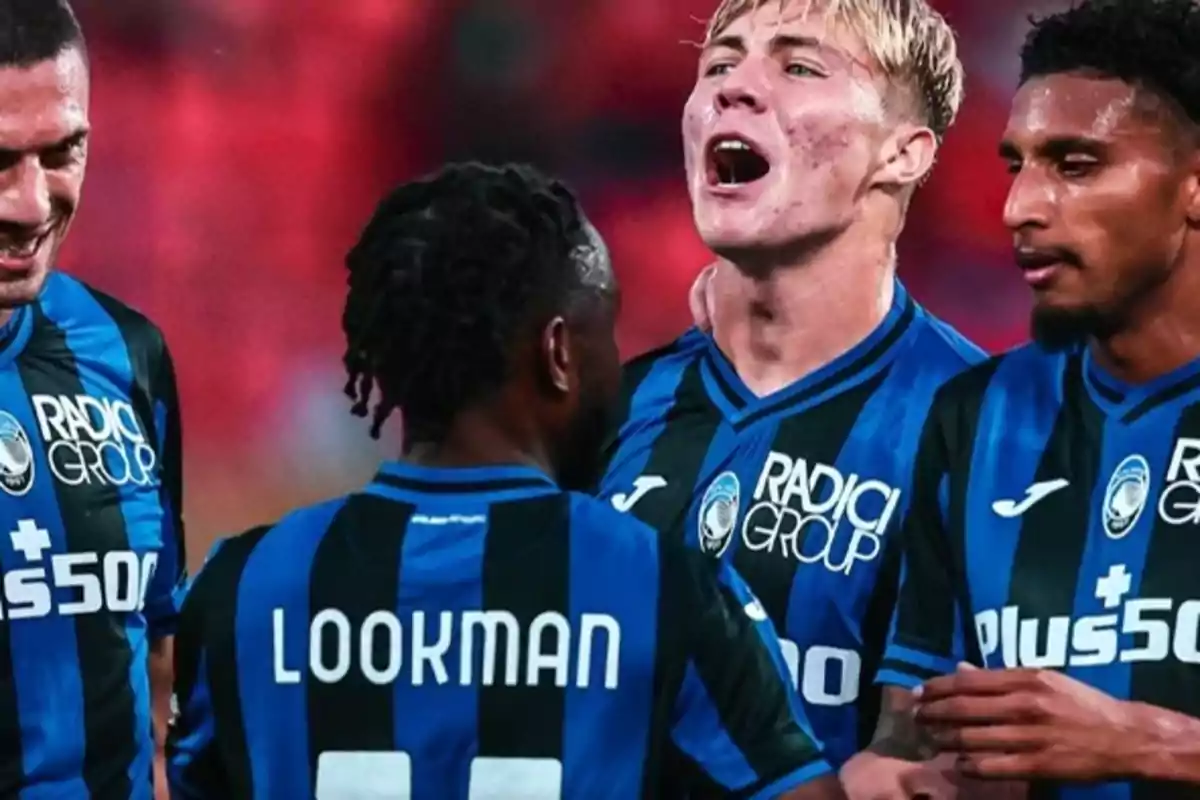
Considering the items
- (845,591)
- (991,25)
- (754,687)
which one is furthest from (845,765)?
(991,25)

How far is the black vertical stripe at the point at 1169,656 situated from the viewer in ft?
5.29

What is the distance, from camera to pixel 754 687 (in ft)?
4.53

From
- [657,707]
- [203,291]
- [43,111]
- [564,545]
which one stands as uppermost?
[43,111]

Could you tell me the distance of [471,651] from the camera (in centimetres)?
138

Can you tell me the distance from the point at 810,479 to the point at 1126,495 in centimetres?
36

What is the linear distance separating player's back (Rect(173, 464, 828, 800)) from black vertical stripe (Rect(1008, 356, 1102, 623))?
1.23 feet

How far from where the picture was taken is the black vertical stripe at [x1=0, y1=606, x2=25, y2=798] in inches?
79.6

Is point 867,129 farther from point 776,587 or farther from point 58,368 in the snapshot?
point 58,368

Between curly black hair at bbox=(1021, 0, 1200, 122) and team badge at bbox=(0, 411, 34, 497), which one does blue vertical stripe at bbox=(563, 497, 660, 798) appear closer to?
curly black hair at bbox=(1021, 0, 1200, 122)

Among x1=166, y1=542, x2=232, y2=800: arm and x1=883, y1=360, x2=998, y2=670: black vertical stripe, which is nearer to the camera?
x1=166, y1=542, x2=232, y2=800: arm

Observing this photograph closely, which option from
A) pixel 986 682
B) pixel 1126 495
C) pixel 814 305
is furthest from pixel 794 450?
pixel 986 682

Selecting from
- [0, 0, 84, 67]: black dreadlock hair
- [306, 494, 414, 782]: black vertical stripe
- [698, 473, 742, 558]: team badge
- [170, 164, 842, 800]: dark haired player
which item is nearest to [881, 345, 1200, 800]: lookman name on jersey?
[698, 473, 742, 558]: team badge

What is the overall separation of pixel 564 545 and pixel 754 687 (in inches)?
6.7

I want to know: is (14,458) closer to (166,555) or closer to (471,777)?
(166,555)
